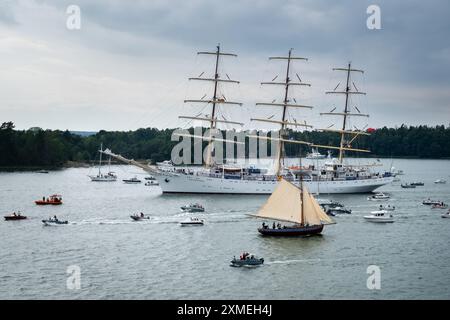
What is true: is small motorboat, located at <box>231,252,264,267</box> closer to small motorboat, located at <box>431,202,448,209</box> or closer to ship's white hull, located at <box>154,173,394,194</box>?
small motorboat, located at <box>431,202,448,209</box>

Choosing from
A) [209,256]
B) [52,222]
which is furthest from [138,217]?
[209,256]

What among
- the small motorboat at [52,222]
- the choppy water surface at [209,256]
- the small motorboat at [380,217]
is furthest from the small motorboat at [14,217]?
the small motorboat at [380,217]

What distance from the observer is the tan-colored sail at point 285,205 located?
6712cm

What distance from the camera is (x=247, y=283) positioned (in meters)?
47.7

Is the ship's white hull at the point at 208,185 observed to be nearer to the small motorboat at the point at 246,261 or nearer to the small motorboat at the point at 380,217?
the small motorboat at the point at 380,217

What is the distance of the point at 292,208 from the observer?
67.3 m

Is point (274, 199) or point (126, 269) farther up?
point (274, 199)

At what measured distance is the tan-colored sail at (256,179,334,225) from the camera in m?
67.0

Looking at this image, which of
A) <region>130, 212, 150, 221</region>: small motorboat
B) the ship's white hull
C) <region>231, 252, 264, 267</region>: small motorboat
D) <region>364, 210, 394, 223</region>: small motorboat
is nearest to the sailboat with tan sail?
<region>364, 210, 394, 223</region>: small motorboat

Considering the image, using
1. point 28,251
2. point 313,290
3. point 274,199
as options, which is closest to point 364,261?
point 313,290
